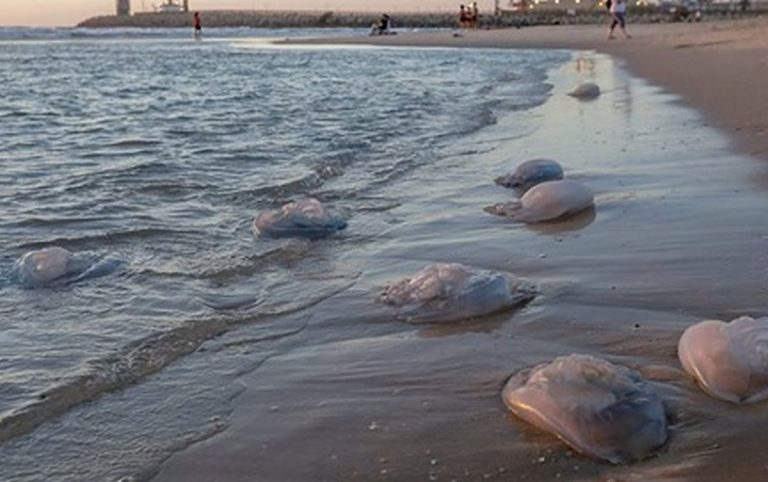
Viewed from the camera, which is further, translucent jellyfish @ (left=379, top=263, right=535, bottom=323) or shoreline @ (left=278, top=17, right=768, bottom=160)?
shoreline @ (left=278, top=17, right=768, bottom=160)

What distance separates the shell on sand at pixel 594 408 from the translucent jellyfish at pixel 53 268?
95.9 inches

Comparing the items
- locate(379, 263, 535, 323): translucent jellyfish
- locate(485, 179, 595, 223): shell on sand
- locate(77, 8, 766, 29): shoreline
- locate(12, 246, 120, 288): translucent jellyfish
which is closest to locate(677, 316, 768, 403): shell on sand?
locate(379, 263, 535, 323): translucent jellyfish

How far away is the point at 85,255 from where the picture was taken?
4.64 m

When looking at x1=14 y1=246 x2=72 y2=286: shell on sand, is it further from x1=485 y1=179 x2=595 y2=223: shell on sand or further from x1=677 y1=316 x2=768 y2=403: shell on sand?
x1=677 y1=316 x2=768 y2=403: shell on sand

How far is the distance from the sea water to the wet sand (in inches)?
5.6

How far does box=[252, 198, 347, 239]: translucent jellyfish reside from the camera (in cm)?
499

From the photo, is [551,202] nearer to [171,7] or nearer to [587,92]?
[587,92]

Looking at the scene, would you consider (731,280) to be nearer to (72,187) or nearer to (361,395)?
(361,395)

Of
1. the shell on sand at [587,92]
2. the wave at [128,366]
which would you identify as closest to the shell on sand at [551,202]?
the wave at [128,366]

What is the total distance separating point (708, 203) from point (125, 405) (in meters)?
3.33

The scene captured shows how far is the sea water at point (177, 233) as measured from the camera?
278 cm

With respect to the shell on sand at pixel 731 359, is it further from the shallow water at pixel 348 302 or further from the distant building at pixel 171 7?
the distant building at pixel 171 7

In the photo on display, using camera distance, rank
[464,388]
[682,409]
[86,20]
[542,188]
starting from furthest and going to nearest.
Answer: [86,20] < [542,188] < [464,388] < [682,409]

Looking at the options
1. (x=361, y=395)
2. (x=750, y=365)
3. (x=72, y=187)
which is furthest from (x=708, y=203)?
(x=72, y=187)
